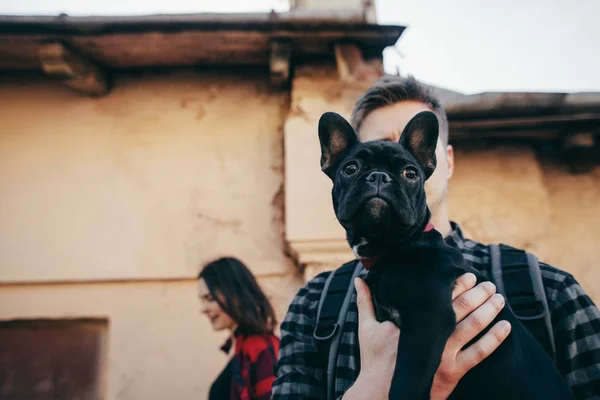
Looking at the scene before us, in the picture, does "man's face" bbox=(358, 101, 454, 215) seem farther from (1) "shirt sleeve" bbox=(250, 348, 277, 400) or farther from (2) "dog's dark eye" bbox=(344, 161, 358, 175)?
(1) "shirt sleeve" bbox=(250, 348, 277, 400)

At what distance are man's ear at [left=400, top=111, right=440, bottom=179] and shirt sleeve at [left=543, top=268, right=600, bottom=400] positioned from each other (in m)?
0.45

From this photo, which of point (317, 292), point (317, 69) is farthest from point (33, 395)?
point (317, 69)

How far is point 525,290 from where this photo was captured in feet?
3.98

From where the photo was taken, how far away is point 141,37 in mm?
3168

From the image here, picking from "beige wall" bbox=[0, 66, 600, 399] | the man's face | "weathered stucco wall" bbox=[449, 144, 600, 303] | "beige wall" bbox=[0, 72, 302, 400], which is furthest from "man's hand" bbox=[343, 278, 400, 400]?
"weathered stucco wall" bbox=[449, 144, 600, 303]

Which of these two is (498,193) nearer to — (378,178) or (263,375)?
(263,375)

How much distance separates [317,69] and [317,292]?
2326 mm

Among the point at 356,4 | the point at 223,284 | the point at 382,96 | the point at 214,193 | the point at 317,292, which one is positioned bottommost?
the point at 317,292

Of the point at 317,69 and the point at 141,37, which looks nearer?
the point at 141,37

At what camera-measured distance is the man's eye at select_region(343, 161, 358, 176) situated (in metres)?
1.21

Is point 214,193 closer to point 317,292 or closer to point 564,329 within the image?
point 317,292

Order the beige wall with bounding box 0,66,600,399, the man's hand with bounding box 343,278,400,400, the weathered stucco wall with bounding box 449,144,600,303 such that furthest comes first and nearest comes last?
1. the weathered stucco wall with bounding box 449,144,600,303
2. the beige wall with bounding box 0,66,600,399
3. the man's hand with bounding box 343,278,400,400

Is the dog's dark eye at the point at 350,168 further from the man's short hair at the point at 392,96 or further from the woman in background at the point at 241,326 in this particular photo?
the woman in background at the point at 241,326

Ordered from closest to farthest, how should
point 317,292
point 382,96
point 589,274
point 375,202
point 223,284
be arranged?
point 375,202 → point 317,292 → point 382,96 → point 223,284 → point 589,274
